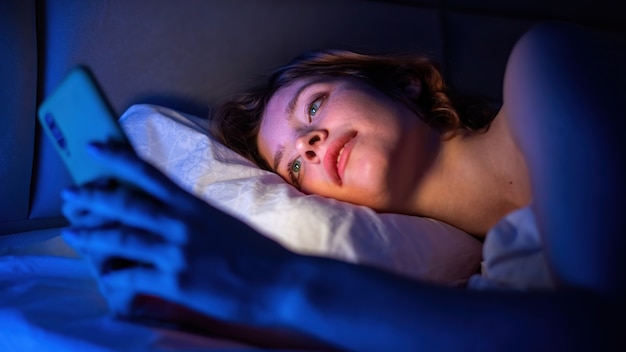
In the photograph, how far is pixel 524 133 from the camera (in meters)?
0.90

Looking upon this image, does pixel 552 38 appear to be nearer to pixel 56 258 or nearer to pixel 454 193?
pixel 454 193

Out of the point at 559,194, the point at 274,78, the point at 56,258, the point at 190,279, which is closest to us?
the point at 190,279

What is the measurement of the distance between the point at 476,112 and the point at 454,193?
0.30 meters

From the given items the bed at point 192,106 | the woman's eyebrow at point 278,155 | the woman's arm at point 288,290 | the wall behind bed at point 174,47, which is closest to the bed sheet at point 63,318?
the bed at point 192,106

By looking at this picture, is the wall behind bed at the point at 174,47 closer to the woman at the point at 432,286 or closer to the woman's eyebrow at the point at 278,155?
the woman's eyebrow at the point at 278,155

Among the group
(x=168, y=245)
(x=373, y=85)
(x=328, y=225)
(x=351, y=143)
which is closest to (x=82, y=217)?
(x=168, y=245)

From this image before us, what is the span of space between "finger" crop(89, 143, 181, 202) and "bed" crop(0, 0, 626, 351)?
8.0 inches

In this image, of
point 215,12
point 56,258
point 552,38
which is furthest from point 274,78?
point 552,38

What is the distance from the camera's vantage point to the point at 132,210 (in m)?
0.65

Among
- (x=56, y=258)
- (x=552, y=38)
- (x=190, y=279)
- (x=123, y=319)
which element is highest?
(x=552, y=38)

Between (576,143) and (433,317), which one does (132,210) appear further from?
(576,143)

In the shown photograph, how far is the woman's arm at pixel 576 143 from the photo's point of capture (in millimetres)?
684

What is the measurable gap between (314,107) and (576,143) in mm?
662

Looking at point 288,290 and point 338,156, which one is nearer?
point 288,290
